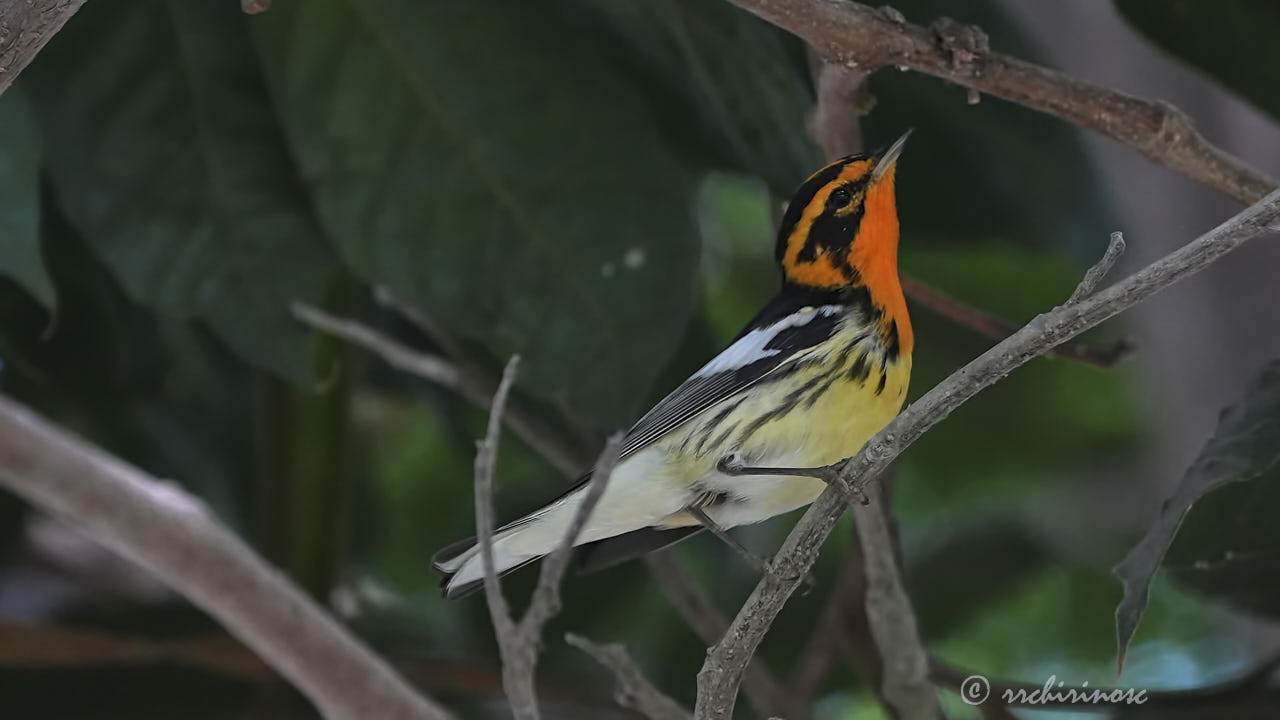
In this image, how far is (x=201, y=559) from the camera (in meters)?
1.44

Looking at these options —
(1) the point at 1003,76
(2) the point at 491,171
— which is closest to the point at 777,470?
(1) the point at 1003,76

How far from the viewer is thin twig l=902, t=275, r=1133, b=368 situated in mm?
1406

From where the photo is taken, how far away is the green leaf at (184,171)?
1.58m

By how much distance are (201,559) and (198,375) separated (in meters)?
0.70

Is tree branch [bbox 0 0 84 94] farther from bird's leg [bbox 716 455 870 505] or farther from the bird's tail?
bird's leg [bbox 716 455 870 505]

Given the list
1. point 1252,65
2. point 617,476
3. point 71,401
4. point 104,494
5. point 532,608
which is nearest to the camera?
point 532,608

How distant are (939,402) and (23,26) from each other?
661mm

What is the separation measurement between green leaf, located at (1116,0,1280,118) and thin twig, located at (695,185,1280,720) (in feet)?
2.55

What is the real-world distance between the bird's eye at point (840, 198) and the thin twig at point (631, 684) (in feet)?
1.87

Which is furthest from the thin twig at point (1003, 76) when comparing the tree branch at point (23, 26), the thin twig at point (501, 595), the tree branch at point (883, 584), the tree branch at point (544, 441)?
the tree branch at point (544, 441)

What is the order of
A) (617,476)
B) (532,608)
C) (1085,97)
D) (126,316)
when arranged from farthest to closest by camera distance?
1. (126,316)
2. (617,476)
3. (1085,97)
4. (532,608)

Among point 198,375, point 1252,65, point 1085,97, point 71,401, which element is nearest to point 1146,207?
point 1252,65

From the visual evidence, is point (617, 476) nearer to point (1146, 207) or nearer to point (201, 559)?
point (201, 559)

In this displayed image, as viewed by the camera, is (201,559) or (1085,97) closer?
(1085,97)
